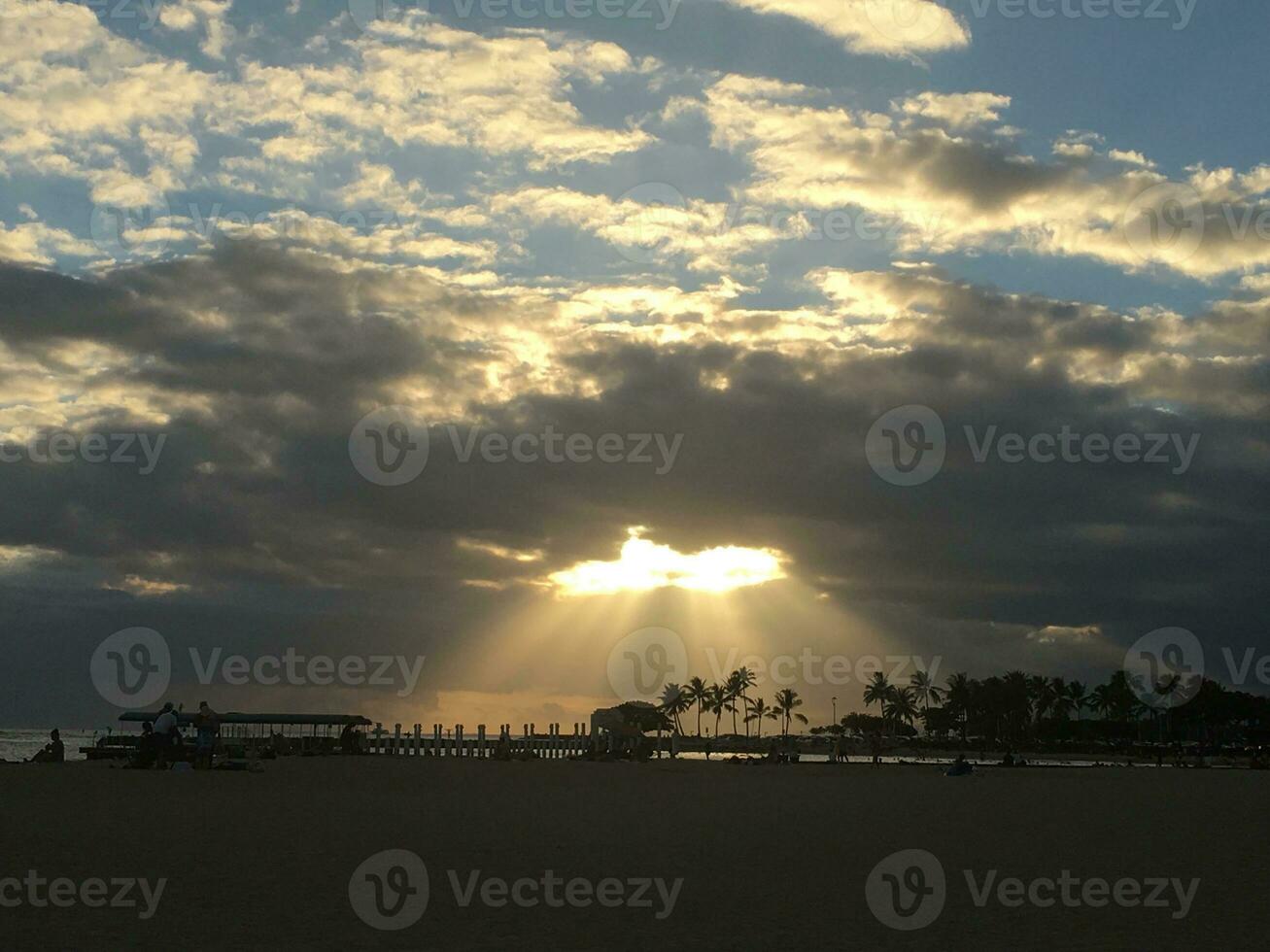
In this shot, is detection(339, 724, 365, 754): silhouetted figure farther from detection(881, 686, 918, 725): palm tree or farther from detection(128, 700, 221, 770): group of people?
detection(881, 686, 918, 725): palm tree

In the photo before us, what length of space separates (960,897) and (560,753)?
67405mm

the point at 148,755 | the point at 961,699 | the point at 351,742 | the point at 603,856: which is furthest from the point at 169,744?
the point at 961,699

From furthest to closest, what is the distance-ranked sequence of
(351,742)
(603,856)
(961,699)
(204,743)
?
(961,699), (351,742), (204,743), (603,856)

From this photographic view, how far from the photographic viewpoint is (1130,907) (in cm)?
1322

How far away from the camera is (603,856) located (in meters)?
16.8

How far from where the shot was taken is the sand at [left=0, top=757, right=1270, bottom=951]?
11.0 metres

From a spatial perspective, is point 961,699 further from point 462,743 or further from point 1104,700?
point 462,743

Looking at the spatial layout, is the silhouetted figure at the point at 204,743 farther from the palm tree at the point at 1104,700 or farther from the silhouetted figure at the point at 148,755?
the palm tree at the point at 1104,700

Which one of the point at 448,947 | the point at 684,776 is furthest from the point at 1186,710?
the point at 448,947

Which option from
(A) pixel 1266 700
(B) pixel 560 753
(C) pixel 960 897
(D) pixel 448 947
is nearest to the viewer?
(D) pixel 448 947

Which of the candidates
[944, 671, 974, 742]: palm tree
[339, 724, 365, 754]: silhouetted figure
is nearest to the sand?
[339, 724, 365, 754]: silhouetted figure

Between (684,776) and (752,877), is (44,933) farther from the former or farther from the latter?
(684,776)

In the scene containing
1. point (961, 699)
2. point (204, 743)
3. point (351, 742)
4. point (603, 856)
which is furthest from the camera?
point (961, 699)

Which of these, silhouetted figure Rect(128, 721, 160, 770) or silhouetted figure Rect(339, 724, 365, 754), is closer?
silhouetted figure Rect(128, 721, 160, 770)
